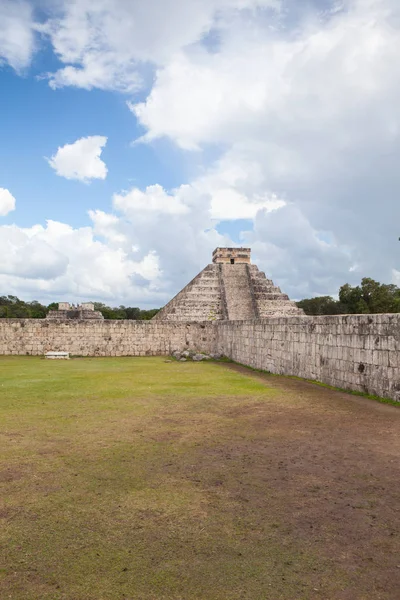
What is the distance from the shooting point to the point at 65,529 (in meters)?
2.88

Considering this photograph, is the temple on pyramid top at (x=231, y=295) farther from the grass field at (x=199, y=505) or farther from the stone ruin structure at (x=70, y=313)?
the grass field at (x=199, y=505)

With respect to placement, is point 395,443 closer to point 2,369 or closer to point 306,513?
point 306,513

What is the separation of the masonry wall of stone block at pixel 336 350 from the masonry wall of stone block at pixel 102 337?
19.2 ft

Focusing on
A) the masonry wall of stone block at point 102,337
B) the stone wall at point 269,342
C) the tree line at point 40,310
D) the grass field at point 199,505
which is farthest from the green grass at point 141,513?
the tree line at point 40,310

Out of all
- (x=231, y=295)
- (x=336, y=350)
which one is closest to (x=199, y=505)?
(x=336, y=350)

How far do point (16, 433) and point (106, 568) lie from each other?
3.35 m

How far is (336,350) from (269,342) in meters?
3.97

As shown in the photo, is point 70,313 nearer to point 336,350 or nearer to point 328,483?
point 336,350

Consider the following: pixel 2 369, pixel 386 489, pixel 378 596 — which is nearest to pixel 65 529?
pixel 378 596

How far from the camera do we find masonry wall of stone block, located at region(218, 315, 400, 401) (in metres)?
7.62

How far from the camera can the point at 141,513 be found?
→ 3.13m

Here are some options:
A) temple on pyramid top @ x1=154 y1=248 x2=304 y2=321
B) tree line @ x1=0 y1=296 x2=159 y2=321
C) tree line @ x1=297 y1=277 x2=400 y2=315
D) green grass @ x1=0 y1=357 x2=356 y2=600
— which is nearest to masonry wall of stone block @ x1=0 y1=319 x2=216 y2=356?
temple on pyramid top @ x1=154 y1=248 x2=304 y2=321

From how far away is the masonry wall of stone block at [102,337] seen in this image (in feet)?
61.6

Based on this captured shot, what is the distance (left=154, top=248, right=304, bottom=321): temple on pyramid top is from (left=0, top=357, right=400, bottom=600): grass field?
63.5ft
